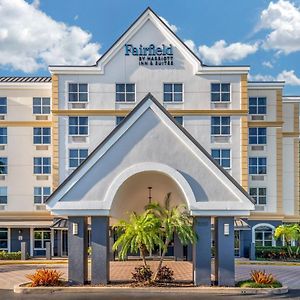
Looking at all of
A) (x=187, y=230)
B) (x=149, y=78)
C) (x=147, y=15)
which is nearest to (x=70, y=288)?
(x=187, y=230)

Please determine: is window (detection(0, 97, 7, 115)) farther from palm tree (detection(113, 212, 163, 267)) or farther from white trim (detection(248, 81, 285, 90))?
palm tree (detection(113, 212, 163, 267))

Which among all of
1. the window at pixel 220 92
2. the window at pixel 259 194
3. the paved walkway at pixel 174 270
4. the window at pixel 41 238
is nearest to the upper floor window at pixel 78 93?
the window at pixel 220 92

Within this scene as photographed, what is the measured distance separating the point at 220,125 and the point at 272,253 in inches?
420

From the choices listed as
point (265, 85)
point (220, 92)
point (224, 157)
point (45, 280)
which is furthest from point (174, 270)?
point (265, 85)

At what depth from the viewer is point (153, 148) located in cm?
2155

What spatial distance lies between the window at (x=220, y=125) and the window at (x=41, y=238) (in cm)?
1595

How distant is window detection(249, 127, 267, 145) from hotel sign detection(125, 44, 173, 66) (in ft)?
29.8

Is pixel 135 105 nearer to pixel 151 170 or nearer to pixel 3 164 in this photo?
pixel 3 164

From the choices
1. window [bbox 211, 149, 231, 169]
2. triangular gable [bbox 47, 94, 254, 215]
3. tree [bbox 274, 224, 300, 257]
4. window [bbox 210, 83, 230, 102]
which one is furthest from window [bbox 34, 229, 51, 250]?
triangular gable [bbox 47, 94, 254, 215]

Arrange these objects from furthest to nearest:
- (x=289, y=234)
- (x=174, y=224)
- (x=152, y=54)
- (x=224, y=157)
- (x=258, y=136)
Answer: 1. (x=258, y=136)
2. (x=224, y=157)
3. (x=152, y=54)
4. (x=289, y=234)
5. (x=174, y=224)

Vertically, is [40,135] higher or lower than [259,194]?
higher

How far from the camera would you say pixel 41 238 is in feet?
132

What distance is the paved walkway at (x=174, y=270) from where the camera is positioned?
2484 cm

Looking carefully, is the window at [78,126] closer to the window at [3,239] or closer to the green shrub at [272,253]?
the window at [3,239]
